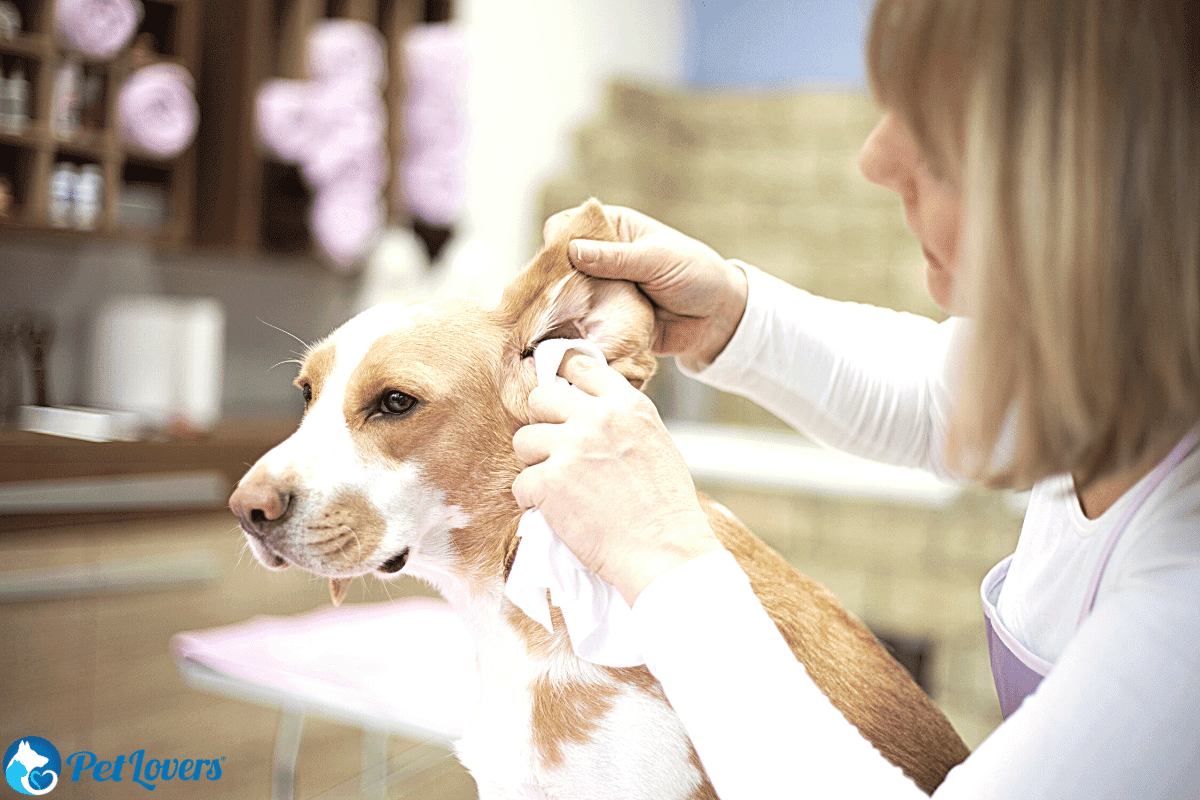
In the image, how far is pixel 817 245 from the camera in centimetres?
441

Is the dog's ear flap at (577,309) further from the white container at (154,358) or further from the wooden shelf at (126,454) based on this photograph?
the white container at (154,358)

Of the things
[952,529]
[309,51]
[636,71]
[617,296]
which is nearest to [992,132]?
[617,296]

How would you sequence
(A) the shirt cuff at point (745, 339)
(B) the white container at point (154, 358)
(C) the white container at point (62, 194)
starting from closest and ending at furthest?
(A) the shirt cuff at point (745, 339) < (C) the white container at point (62, 194) < (B) the white container at point (154, 358)

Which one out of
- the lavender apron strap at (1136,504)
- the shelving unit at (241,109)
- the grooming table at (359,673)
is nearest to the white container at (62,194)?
the shelving unit at (241,109)

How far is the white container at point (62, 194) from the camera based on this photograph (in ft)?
6.84

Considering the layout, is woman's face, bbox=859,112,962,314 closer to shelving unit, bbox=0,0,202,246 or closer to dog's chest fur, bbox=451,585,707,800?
dog's chest fur, bbox=451,585,707,800

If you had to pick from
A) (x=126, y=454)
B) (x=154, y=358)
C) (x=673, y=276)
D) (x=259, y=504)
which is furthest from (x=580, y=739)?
(x=154, y=358)

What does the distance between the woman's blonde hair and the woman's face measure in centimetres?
6

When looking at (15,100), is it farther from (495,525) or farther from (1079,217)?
(1079,217)

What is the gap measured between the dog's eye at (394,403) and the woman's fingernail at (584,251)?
0.16m

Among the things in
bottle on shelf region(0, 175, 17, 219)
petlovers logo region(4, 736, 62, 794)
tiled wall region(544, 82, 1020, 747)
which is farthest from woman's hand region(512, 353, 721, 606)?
tiled wall region(544, 82, 1020, 747)

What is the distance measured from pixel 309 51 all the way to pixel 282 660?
1814 mm

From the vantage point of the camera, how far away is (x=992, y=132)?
48 cm

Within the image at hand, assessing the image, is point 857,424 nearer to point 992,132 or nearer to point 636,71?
point 992,132
